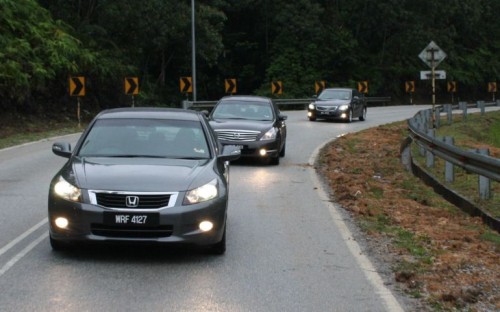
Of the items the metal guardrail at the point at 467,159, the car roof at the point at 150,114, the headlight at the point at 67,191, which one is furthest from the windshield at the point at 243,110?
the headlight at the point at 67,191

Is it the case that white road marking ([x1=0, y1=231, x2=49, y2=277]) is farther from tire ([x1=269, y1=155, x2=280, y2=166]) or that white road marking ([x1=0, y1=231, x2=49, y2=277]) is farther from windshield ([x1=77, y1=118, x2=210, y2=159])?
tire ([x1=269, y1=155, x2=280, y2=166])

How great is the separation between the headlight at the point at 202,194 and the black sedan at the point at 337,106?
81.0ft

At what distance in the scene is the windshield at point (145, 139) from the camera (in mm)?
7863

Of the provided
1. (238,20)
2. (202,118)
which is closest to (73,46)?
(202,118)

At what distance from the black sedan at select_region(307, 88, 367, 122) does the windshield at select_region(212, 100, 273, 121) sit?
47.1ft

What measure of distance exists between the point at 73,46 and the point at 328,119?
473 inches

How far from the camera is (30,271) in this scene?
6.50m

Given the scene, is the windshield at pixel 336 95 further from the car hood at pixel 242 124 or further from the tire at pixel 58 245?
the tire at pixel 58 245

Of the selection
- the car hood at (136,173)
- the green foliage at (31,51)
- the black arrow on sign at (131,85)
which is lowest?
the car hood at (136,173)

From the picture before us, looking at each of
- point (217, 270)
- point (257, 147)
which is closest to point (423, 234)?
point (217, 270)

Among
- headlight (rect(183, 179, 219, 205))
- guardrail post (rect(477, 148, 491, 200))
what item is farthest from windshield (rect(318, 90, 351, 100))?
headlight (rect(183, 179, 219, 205))

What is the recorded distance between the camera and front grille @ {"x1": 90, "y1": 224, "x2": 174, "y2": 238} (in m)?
6.66

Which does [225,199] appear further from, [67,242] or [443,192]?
[443,192]

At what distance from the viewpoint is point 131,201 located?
261 inches
